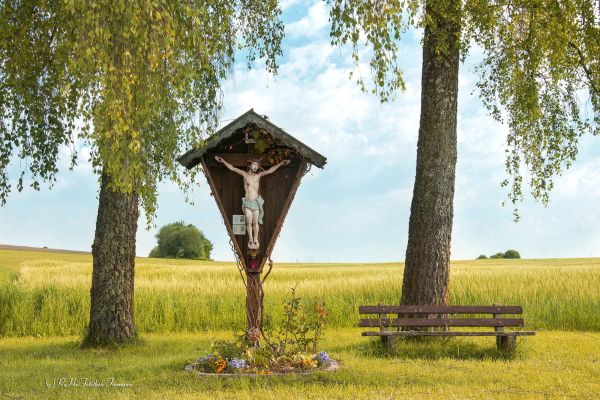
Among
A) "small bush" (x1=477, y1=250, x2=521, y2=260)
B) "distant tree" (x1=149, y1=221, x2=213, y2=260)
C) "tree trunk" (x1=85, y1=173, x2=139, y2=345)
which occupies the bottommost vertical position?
"tree trunk" (x1=85, y1=173, x2=139, y2=345)

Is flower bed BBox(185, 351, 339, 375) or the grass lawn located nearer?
the grass lawn

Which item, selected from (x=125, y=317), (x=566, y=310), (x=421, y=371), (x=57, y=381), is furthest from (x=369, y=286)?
(x=57, y=381)

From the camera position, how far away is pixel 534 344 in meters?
12.8

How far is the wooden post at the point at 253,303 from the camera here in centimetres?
1005

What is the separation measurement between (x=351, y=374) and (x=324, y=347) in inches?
124

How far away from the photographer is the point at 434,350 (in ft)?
36.8

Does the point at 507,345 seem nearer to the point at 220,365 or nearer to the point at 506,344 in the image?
the point at 506,344

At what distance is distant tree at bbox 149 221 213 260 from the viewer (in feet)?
191

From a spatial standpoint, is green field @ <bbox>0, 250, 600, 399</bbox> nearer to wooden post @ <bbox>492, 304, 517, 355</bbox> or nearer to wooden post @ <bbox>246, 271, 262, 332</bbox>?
wooden post @ <bbox>492, 304, 517, 355</bbox>

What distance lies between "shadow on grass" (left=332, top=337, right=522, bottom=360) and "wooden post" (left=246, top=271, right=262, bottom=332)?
2.02m

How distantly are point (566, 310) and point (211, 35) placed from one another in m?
10.9

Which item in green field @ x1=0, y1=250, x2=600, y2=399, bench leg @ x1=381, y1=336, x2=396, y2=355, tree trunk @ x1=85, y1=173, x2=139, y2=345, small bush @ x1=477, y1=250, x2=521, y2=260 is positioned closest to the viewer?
green field @ x1=0, y1=250, x2=600, y2=399

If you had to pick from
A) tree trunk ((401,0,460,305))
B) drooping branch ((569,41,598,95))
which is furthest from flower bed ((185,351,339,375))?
drooping branch ((569,41,598,95))

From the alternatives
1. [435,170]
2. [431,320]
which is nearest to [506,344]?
[431,320]
